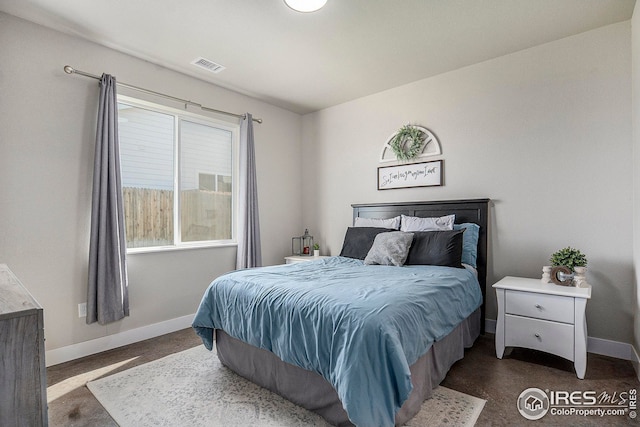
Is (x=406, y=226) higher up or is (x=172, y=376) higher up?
(x=406, y=226)

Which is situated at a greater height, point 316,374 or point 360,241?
point 360,241

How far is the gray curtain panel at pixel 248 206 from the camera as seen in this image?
399 cm

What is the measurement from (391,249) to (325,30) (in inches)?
77.0

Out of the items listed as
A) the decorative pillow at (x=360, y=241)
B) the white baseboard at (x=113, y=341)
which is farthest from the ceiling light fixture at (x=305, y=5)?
the white baseboard at (x=113, y=341)

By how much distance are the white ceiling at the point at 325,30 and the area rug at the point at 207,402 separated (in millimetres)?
2648

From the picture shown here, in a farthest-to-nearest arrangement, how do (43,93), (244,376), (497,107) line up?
(497,107) < (43,93) < (244,376)

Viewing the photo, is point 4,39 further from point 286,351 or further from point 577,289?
point 577,289

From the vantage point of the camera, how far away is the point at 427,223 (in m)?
3.34

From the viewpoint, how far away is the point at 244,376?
235 cm

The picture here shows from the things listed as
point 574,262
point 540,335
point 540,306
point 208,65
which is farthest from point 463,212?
point 208,65

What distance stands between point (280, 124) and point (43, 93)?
2.60 meters

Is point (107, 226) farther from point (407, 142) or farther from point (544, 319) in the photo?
point (544, 319)

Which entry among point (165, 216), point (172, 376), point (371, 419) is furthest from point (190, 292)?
point (371, 419)

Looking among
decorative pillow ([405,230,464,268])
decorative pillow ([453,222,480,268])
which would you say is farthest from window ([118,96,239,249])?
decorative pillow ([453,222,480,268])
